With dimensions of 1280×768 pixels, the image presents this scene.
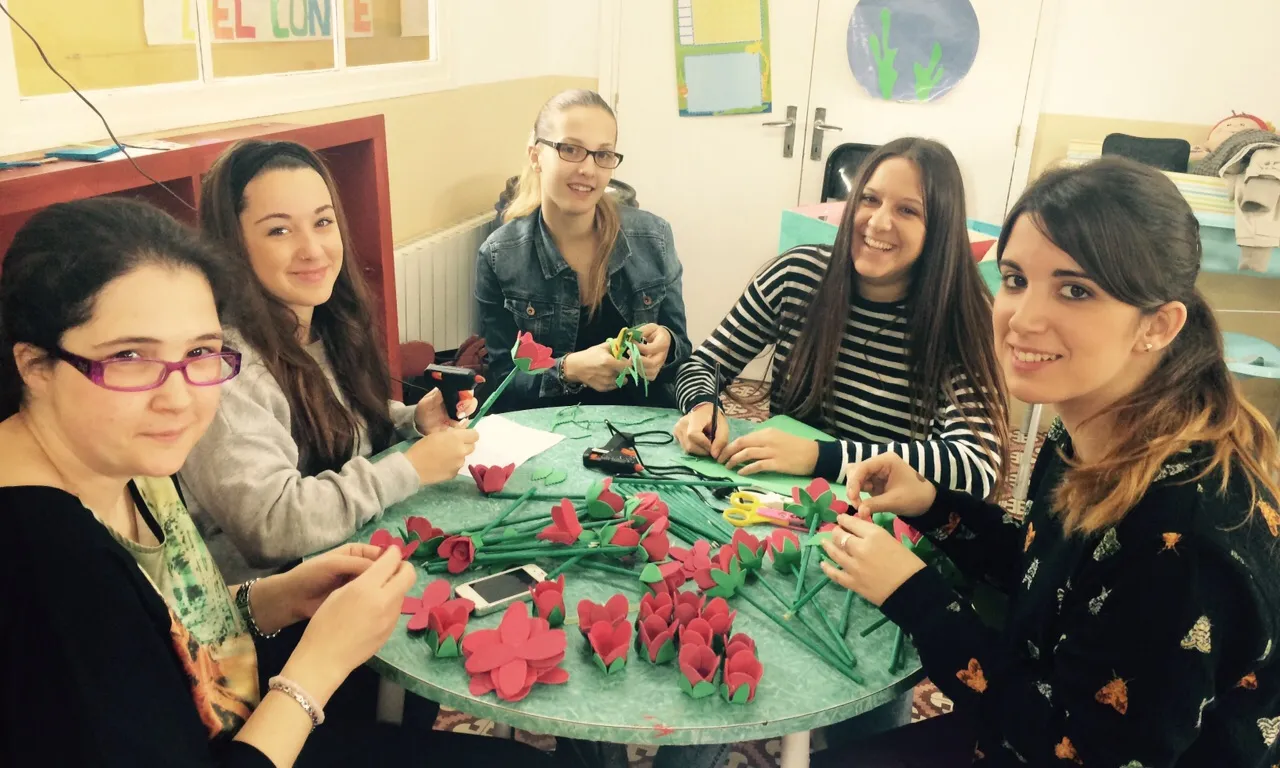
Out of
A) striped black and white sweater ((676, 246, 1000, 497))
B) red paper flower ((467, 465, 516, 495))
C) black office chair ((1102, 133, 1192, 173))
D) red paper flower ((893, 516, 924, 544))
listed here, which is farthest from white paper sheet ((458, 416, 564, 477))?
black office chair ((1102, 133, 1192, 173))

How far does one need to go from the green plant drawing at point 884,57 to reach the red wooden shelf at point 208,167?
230 cm

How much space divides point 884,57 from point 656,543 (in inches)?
120

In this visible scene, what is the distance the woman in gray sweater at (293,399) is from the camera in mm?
1276

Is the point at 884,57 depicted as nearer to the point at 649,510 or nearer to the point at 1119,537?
the point at 649,510

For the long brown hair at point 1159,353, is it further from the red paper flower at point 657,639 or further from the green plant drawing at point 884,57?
the green plant drawing at point 884,57

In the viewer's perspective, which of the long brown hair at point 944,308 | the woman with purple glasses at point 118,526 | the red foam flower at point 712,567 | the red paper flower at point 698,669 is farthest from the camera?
the long brown hair at point 944,308

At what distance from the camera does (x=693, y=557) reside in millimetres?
1283

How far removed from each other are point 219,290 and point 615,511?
2.10ft

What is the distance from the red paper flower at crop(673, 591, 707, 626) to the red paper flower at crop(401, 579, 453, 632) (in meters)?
0.30

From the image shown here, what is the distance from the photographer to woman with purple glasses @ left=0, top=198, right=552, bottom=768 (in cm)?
79

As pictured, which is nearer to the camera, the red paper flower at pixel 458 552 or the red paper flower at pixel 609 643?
the red paper flower at pixel 609 643

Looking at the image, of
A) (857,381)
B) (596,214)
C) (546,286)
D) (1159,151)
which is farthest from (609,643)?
(1159,151)

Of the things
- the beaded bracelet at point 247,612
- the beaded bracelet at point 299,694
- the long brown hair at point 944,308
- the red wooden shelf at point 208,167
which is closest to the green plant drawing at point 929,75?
the long brown hair at point 944,308

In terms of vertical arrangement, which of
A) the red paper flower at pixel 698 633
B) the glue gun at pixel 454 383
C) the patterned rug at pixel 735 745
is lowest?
the patterned rug at pixel 735 745
